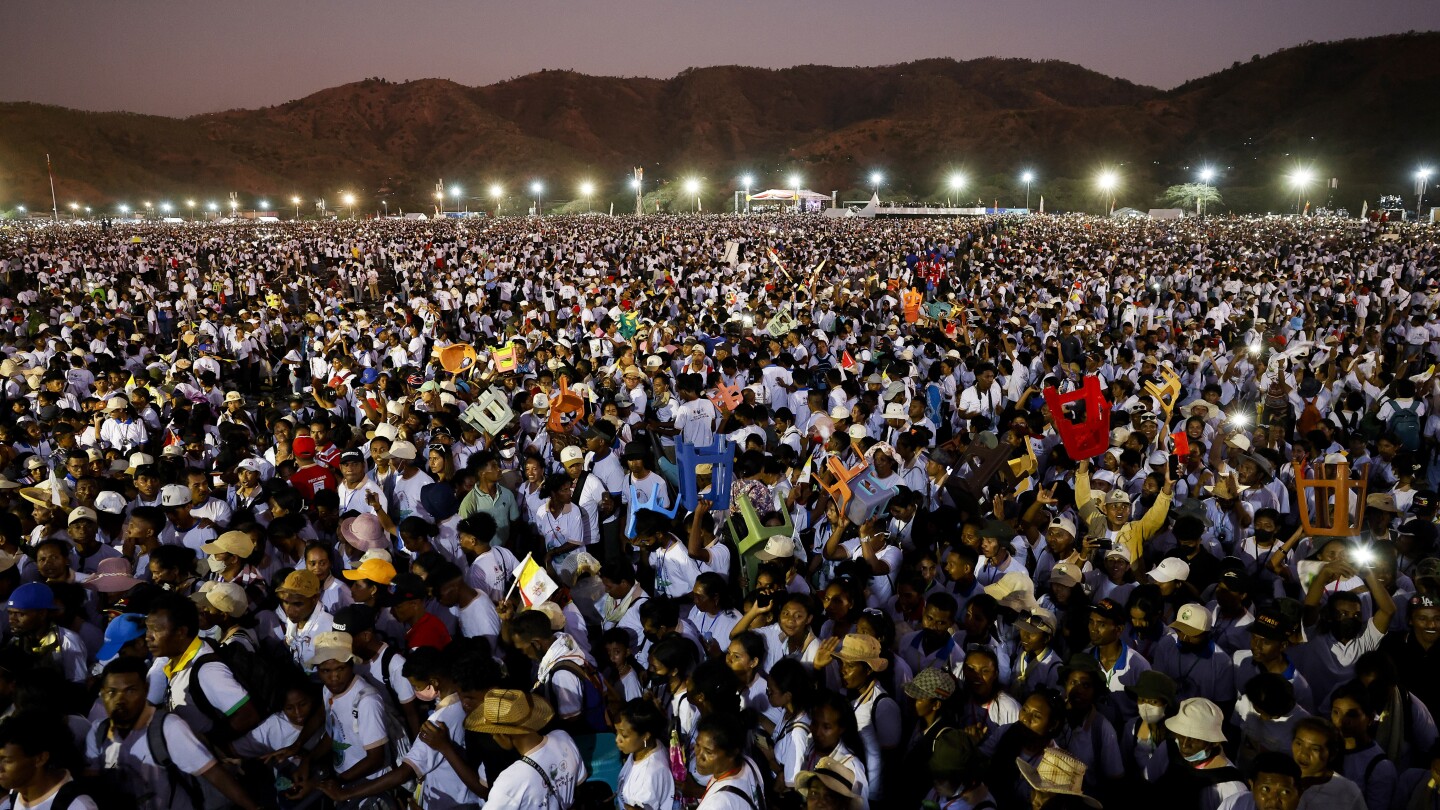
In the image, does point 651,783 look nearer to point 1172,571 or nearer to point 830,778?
point 830,778

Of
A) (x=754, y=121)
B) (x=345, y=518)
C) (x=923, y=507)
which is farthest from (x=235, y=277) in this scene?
(x=754, y=121)

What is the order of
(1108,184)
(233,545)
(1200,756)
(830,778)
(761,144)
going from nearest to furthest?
1. (830,778)
2. (1200,756)
3. (233,545)
4. (1108,184)
5. (761,144)

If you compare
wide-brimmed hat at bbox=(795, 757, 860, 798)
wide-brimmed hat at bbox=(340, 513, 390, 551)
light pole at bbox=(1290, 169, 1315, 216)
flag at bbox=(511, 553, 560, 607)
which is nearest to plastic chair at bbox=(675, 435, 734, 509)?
flag at bbox=(511, 553, 560, 607)

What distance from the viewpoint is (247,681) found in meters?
3.24

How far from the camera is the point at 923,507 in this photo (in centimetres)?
555

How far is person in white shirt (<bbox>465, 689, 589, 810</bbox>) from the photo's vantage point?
272 centimetres

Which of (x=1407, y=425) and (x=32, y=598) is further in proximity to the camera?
(x=1407, y=425)

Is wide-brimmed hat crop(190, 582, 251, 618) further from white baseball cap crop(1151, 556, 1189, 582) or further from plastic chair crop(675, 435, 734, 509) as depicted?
white baseball cap crop(1151, 556, 1189, 582)

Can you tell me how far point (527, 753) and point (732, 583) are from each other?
244 centimetres

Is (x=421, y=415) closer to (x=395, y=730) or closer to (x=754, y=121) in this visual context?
(x=395, y=730)

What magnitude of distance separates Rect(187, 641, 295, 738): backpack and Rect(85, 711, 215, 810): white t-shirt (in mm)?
192

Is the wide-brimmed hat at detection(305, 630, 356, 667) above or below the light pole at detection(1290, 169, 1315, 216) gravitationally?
below

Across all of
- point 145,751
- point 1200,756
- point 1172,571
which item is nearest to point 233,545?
point 145,751

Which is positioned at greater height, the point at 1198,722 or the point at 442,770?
the point at 1198,722
